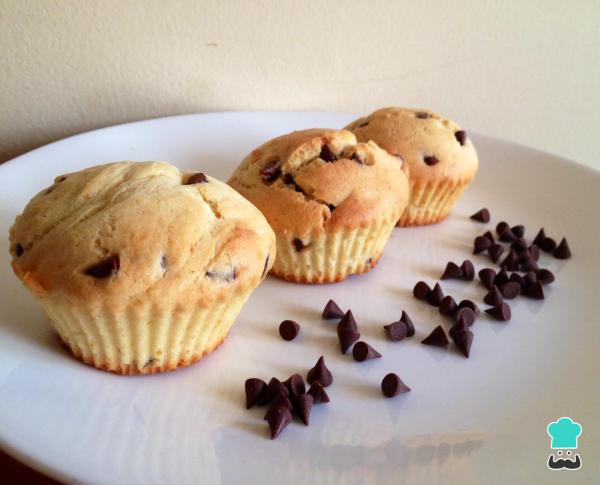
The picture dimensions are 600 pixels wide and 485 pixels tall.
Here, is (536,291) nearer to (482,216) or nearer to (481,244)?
(481,244)

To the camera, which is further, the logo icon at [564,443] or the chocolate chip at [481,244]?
the chocolate chip at [481,244]

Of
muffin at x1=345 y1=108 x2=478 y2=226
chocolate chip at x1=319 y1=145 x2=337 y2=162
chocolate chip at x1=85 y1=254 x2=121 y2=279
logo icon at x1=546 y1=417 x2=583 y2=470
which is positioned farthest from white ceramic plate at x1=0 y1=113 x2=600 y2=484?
chocolate chip at x1=319 y1=145 x2=337 y2=162

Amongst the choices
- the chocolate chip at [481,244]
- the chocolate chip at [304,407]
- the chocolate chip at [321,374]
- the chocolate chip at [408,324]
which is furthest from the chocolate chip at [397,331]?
the chocolate chip at [481,244]

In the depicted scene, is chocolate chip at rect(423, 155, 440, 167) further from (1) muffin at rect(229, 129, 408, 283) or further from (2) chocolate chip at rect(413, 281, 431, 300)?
(2) chocolate chip at rect(413, 281, 431, 300)

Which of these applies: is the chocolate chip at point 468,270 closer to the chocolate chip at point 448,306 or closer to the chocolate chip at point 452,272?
the chocolate chip at point 452,272

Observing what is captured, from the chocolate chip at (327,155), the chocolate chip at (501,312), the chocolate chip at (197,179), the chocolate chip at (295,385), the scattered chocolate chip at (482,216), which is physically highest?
the chocolate chip at (197,179)
